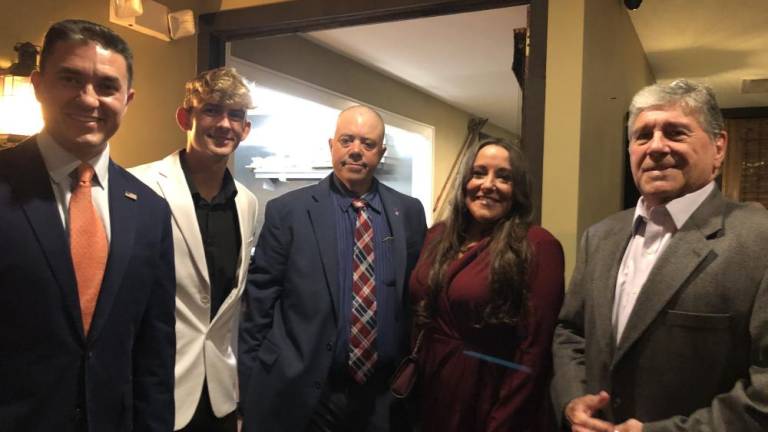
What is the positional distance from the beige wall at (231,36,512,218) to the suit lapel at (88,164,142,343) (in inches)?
70.5

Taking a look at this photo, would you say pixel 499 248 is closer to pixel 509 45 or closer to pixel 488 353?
pixel 488 353

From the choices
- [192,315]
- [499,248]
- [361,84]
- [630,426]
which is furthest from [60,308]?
[361,84]

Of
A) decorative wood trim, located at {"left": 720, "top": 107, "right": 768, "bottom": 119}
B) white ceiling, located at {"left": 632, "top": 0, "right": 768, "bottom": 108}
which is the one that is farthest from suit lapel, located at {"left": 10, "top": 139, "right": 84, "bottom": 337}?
decorative wood trim, located at {"left": 720, "top": 107, "right": 768, "bottom": 119}

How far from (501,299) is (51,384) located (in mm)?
1081

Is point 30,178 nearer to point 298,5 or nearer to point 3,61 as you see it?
point 3,61

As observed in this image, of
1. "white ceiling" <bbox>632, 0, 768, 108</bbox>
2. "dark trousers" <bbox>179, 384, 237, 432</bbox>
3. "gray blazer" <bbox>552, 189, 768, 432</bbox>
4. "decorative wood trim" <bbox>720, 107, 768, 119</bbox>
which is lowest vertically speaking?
"dark trousers" <bbox>179, 384, 237, 432</bbox>

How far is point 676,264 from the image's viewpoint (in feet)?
4.12

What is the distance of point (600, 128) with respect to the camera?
2.42 m

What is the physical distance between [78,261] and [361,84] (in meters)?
3.35

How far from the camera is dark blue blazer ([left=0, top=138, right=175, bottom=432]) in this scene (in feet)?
3.63

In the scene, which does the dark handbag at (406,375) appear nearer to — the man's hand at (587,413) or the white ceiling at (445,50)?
the man's hand at (587,413)

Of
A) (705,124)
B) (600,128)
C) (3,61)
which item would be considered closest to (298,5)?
(3,61)

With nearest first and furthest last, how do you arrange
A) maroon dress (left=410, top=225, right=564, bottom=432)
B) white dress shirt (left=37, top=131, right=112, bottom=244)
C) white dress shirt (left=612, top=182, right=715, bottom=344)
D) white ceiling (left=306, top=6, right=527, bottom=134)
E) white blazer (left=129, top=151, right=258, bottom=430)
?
white dress shirt (left=37, top=131, right=112, bottom=244) < white dress shirt (left=612, top=182, right=715, bottom=344) < maroon dress (left=410, top=225, right=564, bottom=432) < white blazer (left=129, top=151, right=258, bottom=430) < white ceiling (left=306, top=6, right=527, bottom=134)

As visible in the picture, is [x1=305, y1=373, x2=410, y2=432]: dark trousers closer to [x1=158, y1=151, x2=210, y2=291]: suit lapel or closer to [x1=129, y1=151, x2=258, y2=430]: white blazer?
[x1=129, y1=151, x2=258, y2=430]: white blazer
